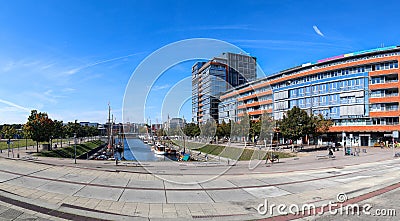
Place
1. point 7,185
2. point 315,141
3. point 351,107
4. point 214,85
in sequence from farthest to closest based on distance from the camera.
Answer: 1. point 315,141
2. point 351,107
3. point 7,185
4. point 214,85

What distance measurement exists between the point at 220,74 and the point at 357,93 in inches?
2459

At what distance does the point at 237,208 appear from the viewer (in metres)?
12.4

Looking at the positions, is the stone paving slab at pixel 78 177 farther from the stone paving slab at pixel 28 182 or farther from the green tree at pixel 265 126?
the green tree at pixel 265 126

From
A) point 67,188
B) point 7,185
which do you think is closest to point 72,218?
point 67,188

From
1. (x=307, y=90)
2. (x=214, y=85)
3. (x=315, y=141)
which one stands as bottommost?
(x=315, y=141)

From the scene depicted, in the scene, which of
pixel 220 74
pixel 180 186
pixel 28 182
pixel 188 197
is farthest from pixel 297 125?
pixel 28 182

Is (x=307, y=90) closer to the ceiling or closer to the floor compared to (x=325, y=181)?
closer to the ceiling

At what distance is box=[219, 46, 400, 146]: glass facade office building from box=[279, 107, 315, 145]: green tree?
335 inches

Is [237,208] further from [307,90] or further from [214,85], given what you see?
[307,90]

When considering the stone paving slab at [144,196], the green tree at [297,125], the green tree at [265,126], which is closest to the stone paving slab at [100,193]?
the stone paving slab at [144,196]

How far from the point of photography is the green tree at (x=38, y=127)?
4866 centimetres

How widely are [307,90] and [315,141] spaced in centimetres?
1581

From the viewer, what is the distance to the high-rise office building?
41.1 feet

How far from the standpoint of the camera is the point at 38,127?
49.1 meters
